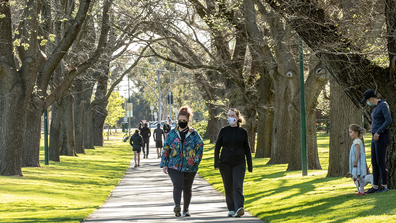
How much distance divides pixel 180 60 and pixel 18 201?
1393 cm

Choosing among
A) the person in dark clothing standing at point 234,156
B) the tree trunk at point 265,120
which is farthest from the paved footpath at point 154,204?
the tree trunk at point 265,120

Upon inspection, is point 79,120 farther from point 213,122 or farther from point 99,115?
point 213,122

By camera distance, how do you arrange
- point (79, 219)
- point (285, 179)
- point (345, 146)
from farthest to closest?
1. point (285, 179)
2. point (345, 146)
3. point (79, 219)

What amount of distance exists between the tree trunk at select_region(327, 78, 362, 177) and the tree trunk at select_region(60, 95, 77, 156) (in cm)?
1678

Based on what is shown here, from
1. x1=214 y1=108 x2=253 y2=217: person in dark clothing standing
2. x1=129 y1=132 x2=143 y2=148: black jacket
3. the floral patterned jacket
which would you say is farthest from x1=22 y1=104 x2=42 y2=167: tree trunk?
x1=214 y1=108 x2=253 y2=217: person in dark clothing standing

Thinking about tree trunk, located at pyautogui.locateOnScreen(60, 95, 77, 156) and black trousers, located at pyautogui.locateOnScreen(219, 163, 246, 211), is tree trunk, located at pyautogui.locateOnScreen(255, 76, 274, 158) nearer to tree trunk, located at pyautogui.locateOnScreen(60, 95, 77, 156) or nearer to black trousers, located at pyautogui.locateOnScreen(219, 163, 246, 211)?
tree trunk, located at pyautogui.locateOnScreen(60, 95, 77, 156)

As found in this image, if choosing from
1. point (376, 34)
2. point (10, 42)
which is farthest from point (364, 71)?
point (10, 42)

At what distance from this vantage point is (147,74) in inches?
2852

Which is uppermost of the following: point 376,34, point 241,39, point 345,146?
point 241,39

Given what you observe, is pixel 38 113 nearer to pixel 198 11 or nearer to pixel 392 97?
pixel 198 11

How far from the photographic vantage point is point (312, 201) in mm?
10742

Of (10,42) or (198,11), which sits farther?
(198,11)

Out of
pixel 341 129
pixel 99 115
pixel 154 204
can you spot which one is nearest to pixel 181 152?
pixel 154 204

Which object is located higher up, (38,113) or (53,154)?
(38,113)
